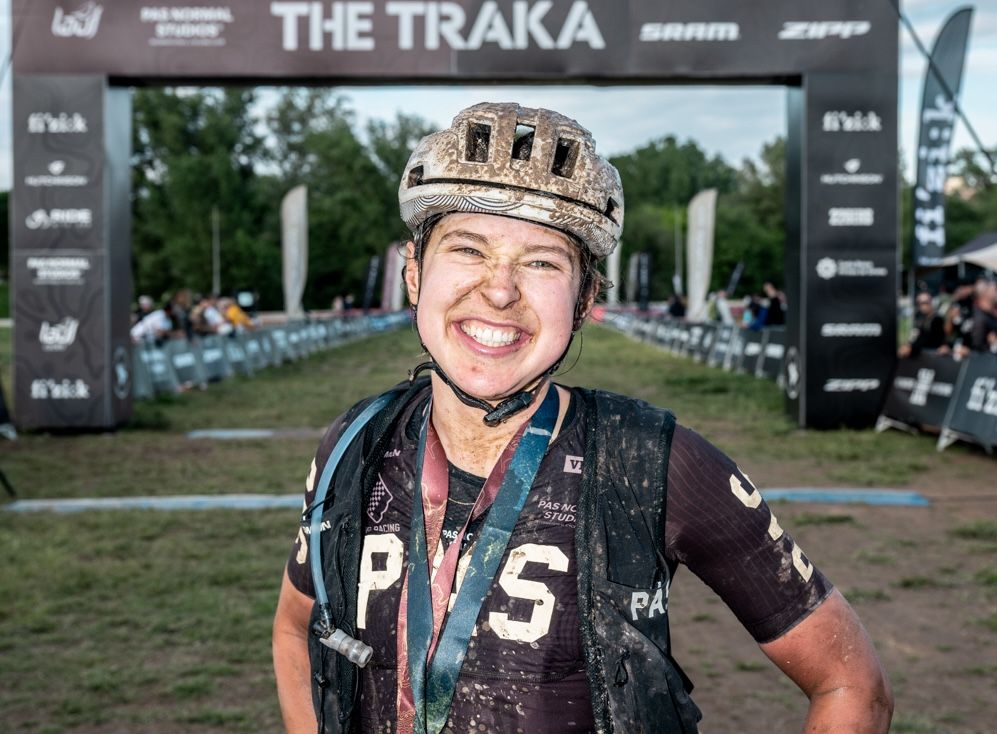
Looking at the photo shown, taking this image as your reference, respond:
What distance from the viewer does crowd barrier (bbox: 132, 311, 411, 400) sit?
17672 mm

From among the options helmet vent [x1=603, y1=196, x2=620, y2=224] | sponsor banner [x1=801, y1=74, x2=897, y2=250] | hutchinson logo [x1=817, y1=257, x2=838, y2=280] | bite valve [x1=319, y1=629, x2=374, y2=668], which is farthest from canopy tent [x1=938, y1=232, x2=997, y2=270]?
bite valve [x1=319, y1=629, x2=374, y2=668]

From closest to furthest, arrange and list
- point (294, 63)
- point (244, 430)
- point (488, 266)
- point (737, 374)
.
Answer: point (488, 266), point (294, 63), point (244, 430), point (737, 374)

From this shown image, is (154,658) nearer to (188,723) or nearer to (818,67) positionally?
(188,723)

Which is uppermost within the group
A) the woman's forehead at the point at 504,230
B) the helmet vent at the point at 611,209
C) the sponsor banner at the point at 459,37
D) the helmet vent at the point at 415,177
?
the sponsor banner at the point at 459,37

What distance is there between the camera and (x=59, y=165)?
13203 mm

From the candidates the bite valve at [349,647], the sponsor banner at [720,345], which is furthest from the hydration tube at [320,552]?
the sponsor banner at [720,345]

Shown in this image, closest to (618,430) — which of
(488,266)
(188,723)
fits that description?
(488,266)

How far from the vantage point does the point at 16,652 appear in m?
5.52

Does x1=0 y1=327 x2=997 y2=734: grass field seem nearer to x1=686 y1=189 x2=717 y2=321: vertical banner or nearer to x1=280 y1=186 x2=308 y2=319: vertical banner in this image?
x1=280 y1=186 x2=308 y2=319: vertical banner

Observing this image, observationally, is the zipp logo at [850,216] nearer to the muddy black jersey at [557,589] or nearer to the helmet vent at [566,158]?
the helmet vent at [566,158]

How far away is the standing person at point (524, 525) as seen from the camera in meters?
1.77

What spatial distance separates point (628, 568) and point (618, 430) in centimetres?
25

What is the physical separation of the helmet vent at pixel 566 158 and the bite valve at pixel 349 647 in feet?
3.06

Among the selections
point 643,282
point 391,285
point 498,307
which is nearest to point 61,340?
point 498,307
